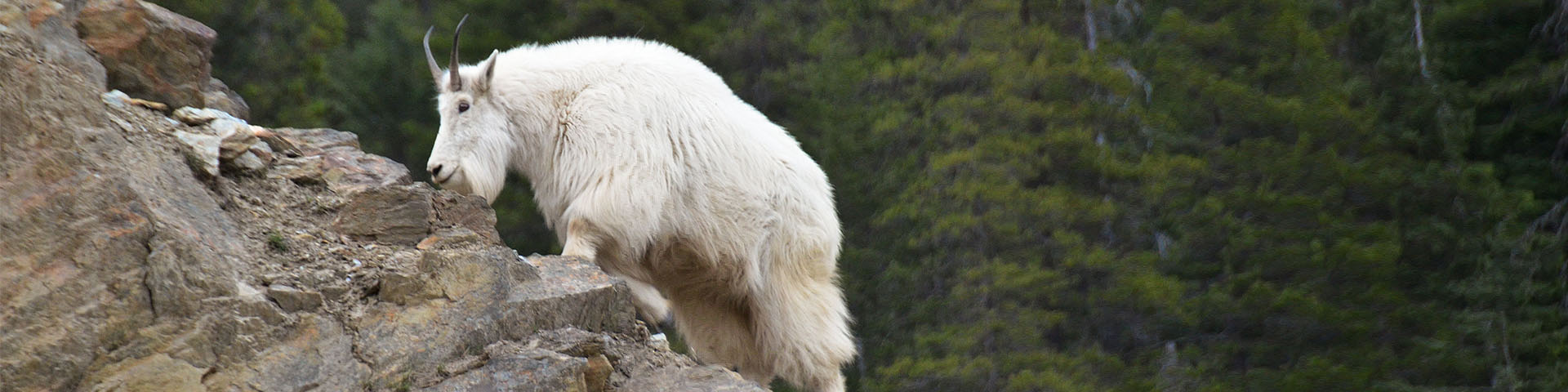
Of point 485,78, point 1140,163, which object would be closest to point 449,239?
point 485,78

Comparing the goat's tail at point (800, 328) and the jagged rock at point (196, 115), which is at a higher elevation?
the jagged rock at point (196, 115)

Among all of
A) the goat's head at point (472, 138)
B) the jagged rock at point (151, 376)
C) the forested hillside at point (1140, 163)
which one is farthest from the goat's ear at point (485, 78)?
the forested hillside at point (1140, 163)

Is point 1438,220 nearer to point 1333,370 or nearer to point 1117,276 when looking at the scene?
point 1333,370

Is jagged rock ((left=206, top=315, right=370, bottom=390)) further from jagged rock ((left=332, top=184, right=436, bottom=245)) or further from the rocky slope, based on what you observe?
jagged rock ((left=332, top=184, right=436, bottom=245))

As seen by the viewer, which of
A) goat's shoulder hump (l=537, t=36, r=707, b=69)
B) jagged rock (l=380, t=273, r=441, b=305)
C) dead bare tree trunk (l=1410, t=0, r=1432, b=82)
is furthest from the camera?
dead bare tree trunk (l=1410, t=0, r=1432, b=82)

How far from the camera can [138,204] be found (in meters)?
3.64

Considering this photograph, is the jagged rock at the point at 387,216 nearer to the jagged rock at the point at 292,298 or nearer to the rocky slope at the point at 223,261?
the rocky slope at the point at 223,261

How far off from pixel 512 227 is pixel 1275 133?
30.4 feet

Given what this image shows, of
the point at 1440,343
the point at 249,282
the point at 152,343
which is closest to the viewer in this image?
the point at 152,343

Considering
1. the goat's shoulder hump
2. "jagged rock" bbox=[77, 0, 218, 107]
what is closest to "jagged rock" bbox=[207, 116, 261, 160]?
"jagged rock" bbox=[77, 0, 218, 107]

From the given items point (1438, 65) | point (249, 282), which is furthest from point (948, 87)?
point (249, 282)

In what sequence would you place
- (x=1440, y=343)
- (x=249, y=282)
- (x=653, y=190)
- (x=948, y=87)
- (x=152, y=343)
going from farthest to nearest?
1. (x=948, y=87)
2. (x=1440, y=343)
3. (x=653, y=190)
4. (x=249, y=282)
5. (x=152, y=343)

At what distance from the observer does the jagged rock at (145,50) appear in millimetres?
4434

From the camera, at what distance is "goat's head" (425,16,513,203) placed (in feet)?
19.2
